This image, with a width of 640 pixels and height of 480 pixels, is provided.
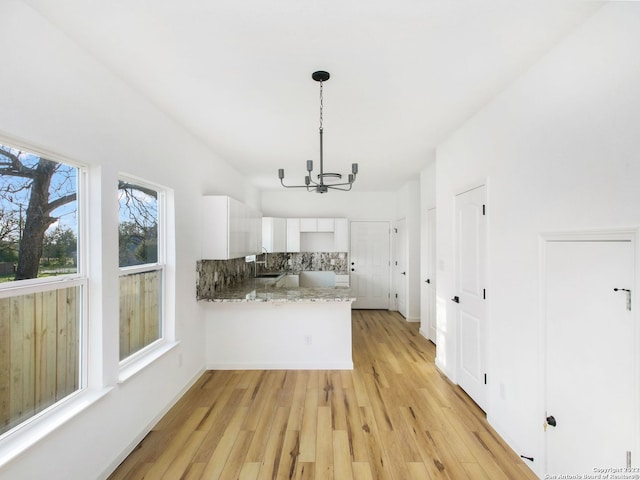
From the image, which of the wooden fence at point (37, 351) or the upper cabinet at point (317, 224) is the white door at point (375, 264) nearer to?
the upper cabinet at point (317, 224)

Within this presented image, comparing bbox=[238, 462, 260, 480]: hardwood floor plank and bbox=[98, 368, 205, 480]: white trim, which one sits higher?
bbox=[98, 368, 205, 480]: white trim

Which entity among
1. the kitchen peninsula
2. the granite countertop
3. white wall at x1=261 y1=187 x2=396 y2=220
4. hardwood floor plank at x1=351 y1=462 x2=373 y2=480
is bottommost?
hardwood floor plank at x1=351 y1=462 x2=373 y2=480

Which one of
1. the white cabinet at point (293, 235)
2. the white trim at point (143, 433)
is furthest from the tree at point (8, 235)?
the white cabinet at point (293, 235)

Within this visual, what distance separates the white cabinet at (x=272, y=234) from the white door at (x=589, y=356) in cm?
470

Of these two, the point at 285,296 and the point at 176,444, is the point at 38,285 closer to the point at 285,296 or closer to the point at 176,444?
the point at 176,444

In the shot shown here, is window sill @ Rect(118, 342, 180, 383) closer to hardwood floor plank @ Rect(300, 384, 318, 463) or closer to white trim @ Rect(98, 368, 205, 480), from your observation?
white trim @ Rect(98, 368, 205, 480)

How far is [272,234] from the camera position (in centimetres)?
587

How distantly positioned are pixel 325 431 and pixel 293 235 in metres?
4.28

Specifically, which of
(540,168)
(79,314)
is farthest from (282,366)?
(540,168)

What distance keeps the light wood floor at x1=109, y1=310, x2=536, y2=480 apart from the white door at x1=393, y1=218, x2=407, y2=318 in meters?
2.53

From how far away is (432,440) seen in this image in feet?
7.32

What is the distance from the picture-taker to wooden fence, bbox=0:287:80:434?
142 centimetres

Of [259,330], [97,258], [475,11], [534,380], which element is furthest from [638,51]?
[259,330]

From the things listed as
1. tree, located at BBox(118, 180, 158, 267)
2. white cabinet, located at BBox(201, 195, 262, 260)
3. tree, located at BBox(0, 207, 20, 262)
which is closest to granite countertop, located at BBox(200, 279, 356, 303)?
white cabinet, located at BBox(201, 195, 262, 260)
